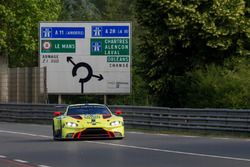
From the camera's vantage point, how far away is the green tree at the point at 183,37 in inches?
1489

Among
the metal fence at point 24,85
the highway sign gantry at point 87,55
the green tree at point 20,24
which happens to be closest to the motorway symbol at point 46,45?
the highway sign gantry at point 87,55

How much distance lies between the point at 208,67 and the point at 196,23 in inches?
83.1

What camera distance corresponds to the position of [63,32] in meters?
43.7

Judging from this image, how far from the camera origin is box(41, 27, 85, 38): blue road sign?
43.7m

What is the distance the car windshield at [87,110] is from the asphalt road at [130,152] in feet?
3.70

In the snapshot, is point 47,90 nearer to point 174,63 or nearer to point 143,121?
point 174,63

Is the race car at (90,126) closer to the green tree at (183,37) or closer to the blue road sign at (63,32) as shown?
the green tree at (183,37)

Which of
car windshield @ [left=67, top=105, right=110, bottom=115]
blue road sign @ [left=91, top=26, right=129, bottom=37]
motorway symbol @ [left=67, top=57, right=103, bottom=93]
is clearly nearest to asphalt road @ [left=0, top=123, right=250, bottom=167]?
car windshield @ [left=67, top=105, right=110, bottom=115]

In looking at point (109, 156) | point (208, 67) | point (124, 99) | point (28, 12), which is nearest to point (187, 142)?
point (109, 156)

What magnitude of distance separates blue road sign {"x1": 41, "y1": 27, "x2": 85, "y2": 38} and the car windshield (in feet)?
56.2

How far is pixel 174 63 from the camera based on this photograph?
4091 cm

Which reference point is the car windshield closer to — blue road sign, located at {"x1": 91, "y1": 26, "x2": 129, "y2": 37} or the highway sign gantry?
the highway sign gantry

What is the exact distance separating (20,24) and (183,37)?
20.7m

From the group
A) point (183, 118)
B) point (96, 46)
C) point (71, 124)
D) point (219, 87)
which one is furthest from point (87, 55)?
point (71, 124)
